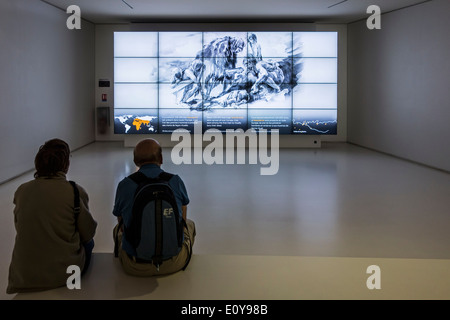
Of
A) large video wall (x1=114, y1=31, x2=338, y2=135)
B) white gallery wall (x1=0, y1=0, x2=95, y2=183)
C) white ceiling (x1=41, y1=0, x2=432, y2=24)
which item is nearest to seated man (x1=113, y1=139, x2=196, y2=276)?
white gallery wall (x1=0, y1=0, x2=95, y2=183)

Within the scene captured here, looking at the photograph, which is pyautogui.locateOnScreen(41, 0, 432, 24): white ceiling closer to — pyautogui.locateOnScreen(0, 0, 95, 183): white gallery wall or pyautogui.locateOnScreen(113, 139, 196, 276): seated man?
pyautogui.locateOnScreen(0, 0, 95, 183): white gallery wall

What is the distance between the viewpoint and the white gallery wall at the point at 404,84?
38.1 feet

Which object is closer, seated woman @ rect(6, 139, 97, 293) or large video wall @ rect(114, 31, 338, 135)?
seated woman @ rect(6, 139, 97, 293)

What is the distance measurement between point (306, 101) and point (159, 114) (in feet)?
14.9

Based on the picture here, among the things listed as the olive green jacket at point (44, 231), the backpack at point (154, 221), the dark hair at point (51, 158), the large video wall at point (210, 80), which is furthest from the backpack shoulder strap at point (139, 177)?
the large video wall at point (210, 80)

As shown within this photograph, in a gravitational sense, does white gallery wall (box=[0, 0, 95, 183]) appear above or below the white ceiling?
below

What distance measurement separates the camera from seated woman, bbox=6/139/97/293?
12.1 ft

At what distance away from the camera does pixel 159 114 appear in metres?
16.2

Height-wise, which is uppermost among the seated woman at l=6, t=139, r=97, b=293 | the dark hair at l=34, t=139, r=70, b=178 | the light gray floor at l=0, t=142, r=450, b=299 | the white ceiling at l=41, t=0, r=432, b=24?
the white ceiling at l=41, t=0, r=432, b=24

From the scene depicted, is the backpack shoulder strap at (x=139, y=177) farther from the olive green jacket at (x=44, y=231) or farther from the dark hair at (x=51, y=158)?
the dark hair at (x=51, y=158)

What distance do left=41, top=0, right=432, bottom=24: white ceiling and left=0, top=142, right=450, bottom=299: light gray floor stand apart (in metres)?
3.95

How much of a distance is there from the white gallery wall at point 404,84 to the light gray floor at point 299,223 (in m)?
0.82

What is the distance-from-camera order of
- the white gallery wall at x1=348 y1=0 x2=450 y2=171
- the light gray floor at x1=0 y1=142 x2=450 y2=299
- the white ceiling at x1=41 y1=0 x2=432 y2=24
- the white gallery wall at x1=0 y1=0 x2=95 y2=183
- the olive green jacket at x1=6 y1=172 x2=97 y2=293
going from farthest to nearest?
the white ceiling at x1=41 y1=0 x2=432 y2=24
the white gallery wall at x1=348 y1=0 x2=450 y2=171
the white gallery wall at x1=0 y1=0 x2=95 y2=183
the light gray floor at x1=0 y1=142 x2=450 y2=299
the olive green jacket at x1=6 y1=172 x2=97 y2=293

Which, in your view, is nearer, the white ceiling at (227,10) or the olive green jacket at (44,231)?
the olive green jacket at (44,231)
